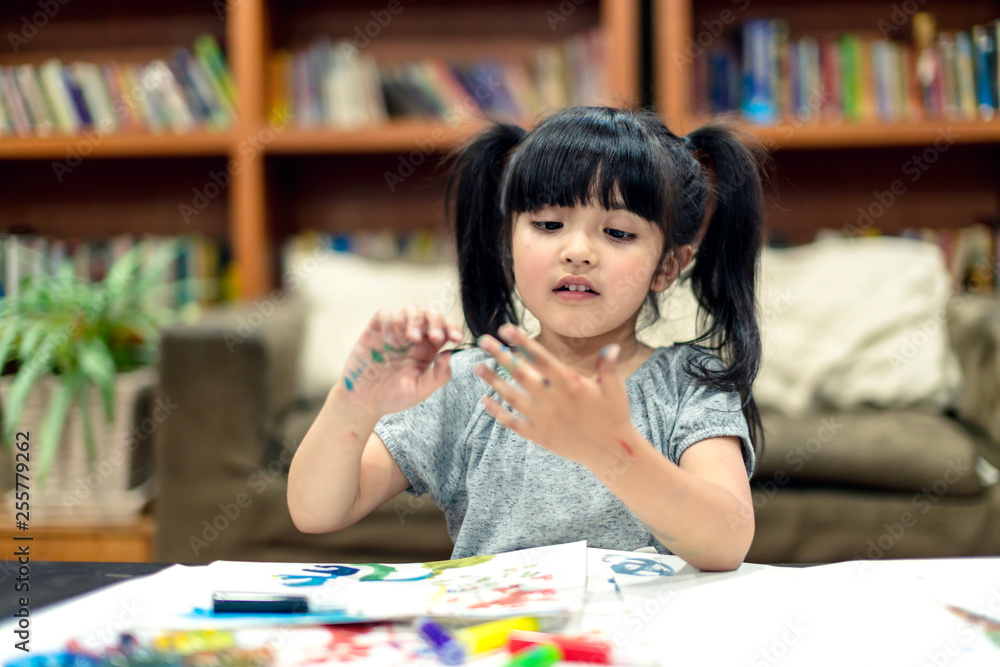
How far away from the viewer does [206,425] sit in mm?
1547

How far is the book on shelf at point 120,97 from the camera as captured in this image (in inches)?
88.7

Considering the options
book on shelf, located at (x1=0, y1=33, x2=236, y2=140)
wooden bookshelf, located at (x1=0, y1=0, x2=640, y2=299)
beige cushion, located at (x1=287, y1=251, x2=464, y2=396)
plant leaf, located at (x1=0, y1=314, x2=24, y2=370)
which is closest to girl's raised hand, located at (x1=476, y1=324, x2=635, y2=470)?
beige cushion, located at (x1=287, y1=251, x2=464, y2=396)

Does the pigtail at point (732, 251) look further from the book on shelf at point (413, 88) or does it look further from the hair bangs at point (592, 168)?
the book on shelf at point (413, 88)

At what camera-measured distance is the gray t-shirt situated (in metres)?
0.75

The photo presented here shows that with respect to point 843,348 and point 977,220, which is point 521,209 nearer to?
point 843,348

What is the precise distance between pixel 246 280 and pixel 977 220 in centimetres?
215

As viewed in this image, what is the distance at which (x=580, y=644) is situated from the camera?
415 millimetres

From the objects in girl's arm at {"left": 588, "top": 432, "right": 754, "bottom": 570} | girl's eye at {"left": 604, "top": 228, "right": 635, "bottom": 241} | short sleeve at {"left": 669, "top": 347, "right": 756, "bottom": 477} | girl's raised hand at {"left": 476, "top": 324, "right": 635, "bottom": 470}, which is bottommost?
girl's arm at {"left": 588, "top": 432, "right": 754, "bottom": 570}

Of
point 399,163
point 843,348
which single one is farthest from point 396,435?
point 399,163

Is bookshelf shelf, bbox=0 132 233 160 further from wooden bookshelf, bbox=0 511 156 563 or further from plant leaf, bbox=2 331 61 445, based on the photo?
wooden bookshelf, bbox=0 511 156 563

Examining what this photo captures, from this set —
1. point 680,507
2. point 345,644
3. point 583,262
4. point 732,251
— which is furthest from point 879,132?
point 345,644

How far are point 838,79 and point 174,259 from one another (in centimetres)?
200

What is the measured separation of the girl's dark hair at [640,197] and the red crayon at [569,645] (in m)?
0.39

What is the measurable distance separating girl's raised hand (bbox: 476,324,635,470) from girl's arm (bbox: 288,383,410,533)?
198mm
